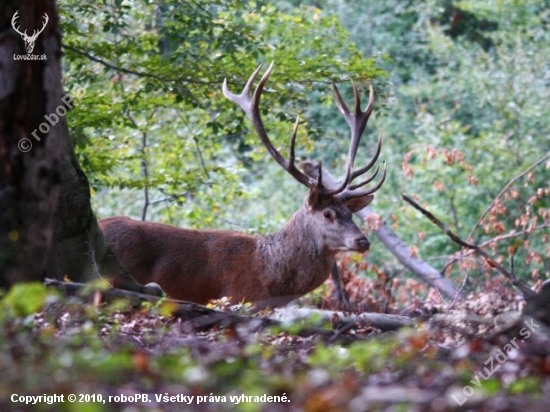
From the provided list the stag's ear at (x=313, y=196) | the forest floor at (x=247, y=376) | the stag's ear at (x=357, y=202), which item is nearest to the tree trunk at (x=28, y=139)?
the forest floor at (x=247, y=376)

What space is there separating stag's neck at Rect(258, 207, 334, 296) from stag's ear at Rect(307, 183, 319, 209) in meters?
0.15

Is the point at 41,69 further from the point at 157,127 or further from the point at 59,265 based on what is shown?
the point at 157,127

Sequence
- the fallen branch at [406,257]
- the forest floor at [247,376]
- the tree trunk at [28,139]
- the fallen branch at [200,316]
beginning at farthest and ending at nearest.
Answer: the fallen branch at [406,257]
the fallen branch at [200,316]
the tree trunk at [28,139]
the forest floor at [247,376]

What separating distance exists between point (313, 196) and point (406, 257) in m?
2.60

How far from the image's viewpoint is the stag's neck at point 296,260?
25.5 feet

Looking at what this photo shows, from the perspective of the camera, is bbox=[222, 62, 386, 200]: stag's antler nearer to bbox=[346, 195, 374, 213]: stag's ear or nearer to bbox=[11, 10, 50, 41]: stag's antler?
bbox=[346, 195, 374, 213]: stag's ear

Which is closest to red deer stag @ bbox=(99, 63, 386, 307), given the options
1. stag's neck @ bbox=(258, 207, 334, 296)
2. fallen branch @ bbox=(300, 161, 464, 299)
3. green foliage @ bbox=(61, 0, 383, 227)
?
stag's neck @ bbox=(258, 207, 334, 296)

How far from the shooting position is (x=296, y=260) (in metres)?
7.84

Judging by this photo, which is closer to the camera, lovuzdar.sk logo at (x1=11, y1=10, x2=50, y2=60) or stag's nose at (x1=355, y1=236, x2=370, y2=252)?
lovuzdar.sk logo at (x1=11, y1=10, x2=50, y2=60)

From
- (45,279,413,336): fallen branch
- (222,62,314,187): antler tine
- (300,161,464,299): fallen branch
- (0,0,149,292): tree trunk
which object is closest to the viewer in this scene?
(0,0,149,292): tree trunk

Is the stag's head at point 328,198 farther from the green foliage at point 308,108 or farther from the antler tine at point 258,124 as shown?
the green foliage at point 308,108

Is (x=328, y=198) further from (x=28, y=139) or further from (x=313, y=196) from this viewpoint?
(x=28, y=139)

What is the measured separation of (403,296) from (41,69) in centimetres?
792

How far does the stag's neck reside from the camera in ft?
25.5
